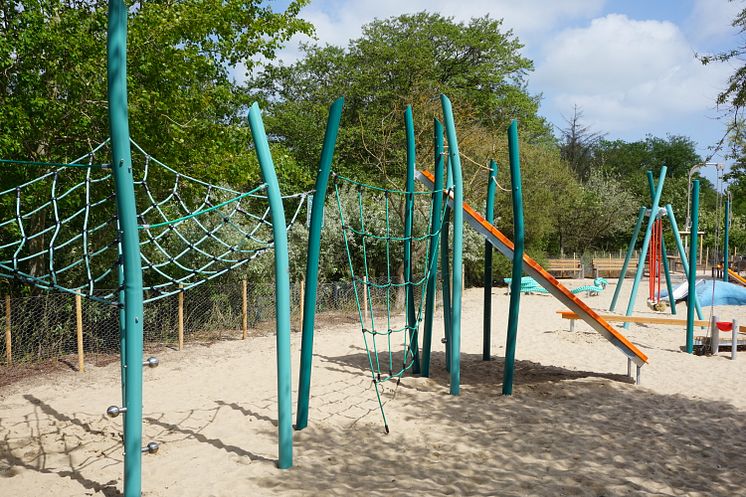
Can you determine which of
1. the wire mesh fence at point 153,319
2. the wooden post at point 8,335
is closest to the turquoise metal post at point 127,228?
the wire mesh fence at point 153,319

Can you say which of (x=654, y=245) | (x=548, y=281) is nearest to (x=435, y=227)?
(x=548, y=281)

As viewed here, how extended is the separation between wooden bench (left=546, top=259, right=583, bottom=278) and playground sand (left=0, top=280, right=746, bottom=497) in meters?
17.8

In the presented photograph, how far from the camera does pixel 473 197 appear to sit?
17.7m

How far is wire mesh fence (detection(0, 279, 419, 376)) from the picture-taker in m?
8.75

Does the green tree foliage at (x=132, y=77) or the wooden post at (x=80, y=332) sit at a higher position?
the green tree foliage at (x=132, y=77)

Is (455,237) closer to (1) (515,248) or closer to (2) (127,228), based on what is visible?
Answer: (1) (515,248)

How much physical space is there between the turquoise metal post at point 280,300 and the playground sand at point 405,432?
26 centimetres

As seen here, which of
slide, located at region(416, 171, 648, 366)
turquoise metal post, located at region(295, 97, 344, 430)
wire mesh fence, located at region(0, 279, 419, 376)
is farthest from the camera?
wire mesh fence, located at region(0, 279, 419, 376)

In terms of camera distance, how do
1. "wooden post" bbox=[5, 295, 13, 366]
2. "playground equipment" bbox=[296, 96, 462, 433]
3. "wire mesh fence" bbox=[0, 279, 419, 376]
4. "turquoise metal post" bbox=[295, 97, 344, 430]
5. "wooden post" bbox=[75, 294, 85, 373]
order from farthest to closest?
"wire mesh fence" bbox=[0, 279, 419, 376], "wooden post" bbox=[75, 294, 85, 373], "wooden post" bbox=[5, 295, 13, 366], "playground equipment" bbox=[296, 96, 462, 433], "turquoise metal post" bbox=[295, 97, 344, 430]

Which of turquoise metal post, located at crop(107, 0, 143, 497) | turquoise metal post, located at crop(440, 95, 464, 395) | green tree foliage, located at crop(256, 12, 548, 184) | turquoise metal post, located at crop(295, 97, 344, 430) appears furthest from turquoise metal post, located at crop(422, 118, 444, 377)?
green tree foliage, located at crop(256, 12, 548, 184)

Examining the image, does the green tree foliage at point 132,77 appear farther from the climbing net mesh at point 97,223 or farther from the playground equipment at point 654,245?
the playground equipment at point 654,245

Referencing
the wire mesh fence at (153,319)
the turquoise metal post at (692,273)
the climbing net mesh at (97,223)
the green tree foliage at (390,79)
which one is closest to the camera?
the wire mesh fence at (153,319)

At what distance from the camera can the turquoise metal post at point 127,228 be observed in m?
3.49

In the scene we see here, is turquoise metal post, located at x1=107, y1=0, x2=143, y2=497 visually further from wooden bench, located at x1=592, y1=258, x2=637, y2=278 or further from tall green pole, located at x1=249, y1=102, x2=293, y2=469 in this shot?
wooden bench, located at x1=592, y1=258, x2=637, y2=278
